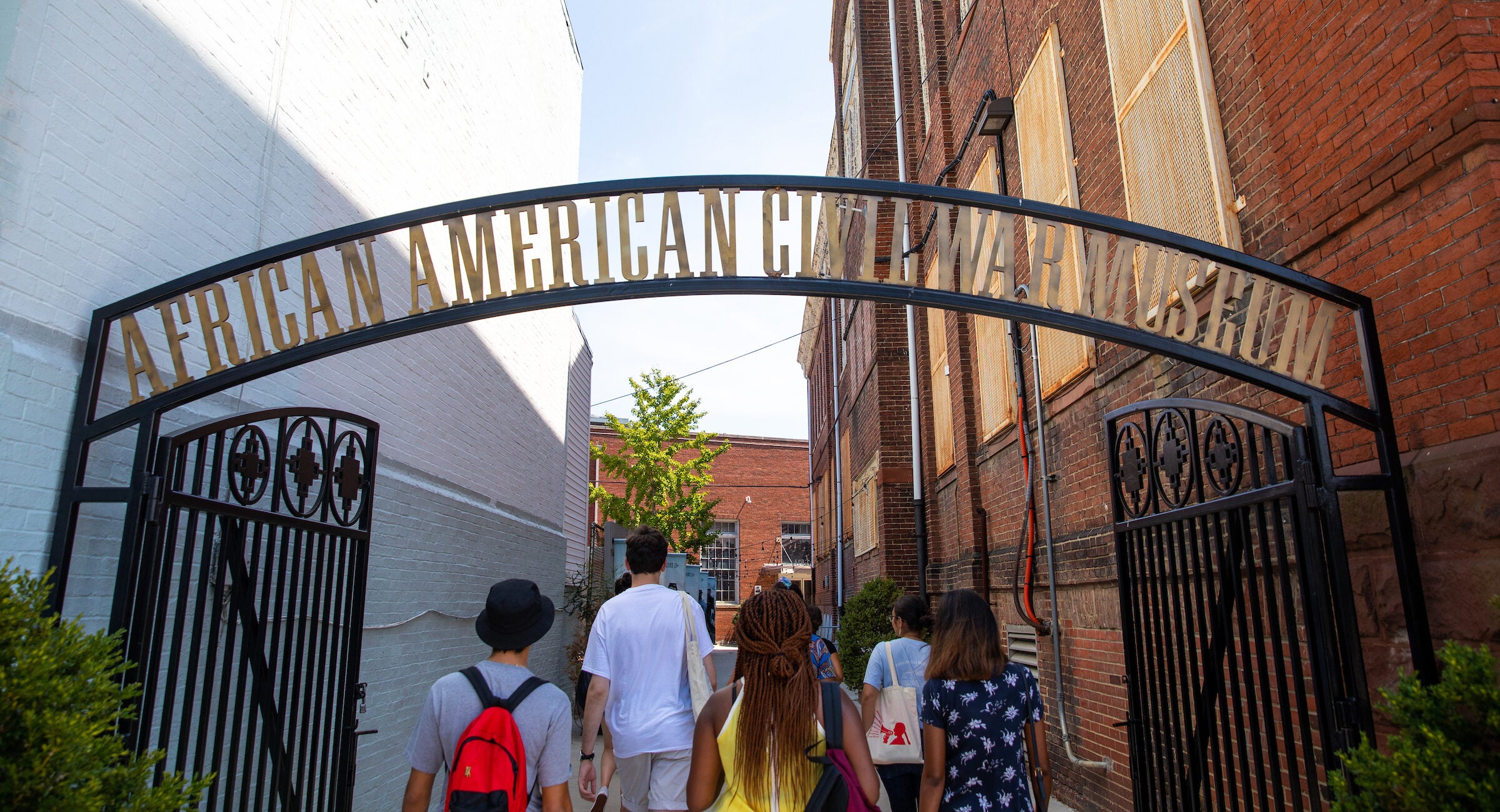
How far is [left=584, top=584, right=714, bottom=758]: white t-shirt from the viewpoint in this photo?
3771mm

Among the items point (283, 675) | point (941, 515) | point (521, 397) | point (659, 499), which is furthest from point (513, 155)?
point (659, 499)

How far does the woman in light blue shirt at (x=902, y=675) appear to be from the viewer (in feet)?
14.4

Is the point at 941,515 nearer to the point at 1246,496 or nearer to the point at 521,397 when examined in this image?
the point at 521,397

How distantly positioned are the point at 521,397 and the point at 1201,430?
7.20 metres

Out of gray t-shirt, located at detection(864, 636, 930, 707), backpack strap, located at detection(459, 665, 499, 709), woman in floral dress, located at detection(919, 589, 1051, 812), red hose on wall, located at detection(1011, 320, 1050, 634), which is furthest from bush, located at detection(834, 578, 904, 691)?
backpack strap, located at detection(459, 665, 499, 709)

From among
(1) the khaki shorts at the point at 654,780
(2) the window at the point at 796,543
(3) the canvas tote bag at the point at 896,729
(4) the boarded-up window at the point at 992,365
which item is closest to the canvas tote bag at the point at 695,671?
(1) the khaki shorts at the point at 654,780

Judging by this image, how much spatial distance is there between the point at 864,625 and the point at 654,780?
835cm

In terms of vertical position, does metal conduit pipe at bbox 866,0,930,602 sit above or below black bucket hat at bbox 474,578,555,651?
above

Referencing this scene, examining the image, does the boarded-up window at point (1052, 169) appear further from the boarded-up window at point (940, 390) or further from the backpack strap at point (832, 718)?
the backpack strap at point (832, 718)

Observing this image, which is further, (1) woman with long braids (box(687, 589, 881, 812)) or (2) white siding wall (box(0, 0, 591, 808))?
(2) white siding wall (box(0, 0, 591, 808))

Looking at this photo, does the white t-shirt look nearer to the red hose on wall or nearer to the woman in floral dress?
the woman in floral dress

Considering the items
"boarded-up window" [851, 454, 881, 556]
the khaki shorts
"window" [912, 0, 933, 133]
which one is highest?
"window" [912, 0, 933, 133]

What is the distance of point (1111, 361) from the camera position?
6.08 meters

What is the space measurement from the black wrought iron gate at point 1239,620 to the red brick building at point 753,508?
32814 mm
